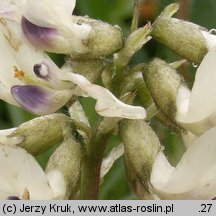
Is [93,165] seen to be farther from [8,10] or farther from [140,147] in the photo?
[8,10]

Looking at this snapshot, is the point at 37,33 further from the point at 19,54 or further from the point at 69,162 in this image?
the point at 69,162

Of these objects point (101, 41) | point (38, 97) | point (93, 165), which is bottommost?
point (93, 165)

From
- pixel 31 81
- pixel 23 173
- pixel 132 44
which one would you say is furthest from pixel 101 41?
pixel 23 173

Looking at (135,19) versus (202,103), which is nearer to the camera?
(202,103)

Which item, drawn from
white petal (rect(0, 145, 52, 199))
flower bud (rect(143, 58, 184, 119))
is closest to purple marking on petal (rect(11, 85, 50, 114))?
white petal (rect(0, 145, 52, 199))

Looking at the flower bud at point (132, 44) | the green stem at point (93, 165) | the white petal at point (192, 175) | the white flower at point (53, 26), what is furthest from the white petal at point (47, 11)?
the white petal at point (192, 175)

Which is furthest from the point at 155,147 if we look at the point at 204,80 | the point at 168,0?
the point at 168,0

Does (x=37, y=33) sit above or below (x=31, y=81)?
above

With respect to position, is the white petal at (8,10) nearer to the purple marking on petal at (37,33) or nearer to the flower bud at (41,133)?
the purple marking on petal at (37,33)

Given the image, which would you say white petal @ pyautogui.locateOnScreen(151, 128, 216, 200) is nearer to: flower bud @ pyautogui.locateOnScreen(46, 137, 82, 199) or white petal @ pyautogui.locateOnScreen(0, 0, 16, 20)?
flower bud @ pyautogui.locateOnScreen(46, 137, 82, 199)
